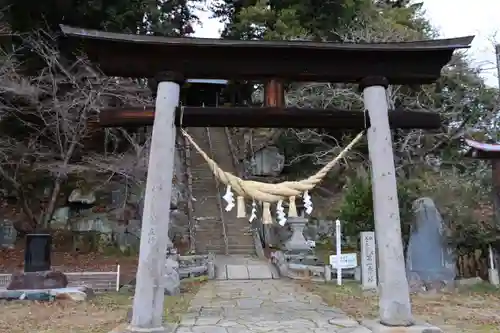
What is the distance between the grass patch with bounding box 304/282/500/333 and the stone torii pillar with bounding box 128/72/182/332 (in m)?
3.48

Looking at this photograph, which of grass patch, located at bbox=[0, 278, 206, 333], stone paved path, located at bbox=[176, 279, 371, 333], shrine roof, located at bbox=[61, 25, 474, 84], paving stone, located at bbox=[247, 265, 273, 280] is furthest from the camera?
paving stone, located at bbox=[247, 265, 273, 280]

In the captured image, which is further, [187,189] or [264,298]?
[187,189]

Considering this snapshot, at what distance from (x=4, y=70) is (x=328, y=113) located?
11.0m

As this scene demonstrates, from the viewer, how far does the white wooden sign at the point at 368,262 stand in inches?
417

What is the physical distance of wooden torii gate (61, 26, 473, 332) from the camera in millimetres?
5523

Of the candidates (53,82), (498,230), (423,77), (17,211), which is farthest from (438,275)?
(17,211)

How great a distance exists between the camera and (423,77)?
6.32 meters

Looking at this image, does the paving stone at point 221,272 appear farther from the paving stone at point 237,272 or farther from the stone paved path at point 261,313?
the stone paved path at point 261,313

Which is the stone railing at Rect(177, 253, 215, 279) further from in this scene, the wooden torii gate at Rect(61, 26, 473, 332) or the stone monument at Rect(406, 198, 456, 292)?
the wooden torii gate at Rect(61, 26, 473, 332)

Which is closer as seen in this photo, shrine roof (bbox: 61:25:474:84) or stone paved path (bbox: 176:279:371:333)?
shrine roof (bbox: 61:25:474:84)

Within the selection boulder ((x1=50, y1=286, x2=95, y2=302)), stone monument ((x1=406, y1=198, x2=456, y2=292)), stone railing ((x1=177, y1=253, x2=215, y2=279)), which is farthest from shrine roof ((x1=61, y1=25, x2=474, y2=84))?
stone railing ((x1=177, y1=253, x2=215, y2=279))

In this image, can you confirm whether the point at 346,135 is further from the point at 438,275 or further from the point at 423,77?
the point at 423,77

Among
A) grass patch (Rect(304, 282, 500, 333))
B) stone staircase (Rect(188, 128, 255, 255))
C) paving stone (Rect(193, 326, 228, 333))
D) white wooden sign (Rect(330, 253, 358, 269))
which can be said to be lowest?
grass patch (Rect(304, 282, 500, 333))

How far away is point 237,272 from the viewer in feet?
43.6
